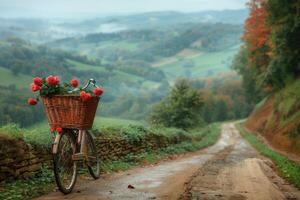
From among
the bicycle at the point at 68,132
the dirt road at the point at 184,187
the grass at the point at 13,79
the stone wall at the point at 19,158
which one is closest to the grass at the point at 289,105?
the dirt road at the point at 184,187

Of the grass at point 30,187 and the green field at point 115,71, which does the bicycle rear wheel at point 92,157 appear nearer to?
the grass at point 30,187

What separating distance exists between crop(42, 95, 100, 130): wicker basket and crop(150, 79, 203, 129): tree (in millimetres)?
30984

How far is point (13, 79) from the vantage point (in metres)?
109

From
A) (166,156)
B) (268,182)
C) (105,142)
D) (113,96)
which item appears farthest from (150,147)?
(113,96)

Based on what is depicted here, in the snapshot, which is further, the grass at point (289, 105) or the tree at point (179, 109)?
the tree at point (179, 109)

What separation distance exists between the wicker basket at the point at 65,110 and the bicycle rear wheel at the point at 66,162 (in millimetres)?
256

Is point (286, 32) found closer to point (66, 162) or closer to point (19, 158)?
point (66, 162)

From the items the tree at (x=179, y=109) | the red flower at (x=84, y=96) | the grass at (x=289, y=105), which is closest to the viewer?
the red flower at (x=84, y=96)

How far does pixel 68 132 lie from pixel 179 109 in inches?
1256

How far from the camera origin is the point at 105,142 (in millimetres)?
12836

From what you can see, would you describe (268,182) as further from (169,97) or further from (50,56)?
(50,56)

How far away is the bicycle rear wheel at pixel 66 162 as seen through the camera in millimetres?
7957

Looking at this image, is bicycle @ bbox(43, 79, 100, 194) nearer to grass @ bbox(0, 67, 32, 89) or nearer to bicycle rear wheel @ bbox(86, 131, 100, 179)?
bicycle rear wheel @ bbox(86, 131, 100, 179)

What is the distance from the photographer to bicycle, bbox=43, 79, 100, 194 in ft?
26.5
